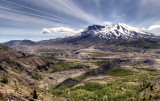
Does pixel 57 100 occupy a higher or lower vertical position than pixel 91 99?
higher

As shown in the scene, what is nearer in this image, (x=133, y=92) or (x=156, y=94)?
(x=156, y=94)

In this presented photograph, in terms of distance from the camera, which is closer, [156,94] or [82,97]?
[156,94]

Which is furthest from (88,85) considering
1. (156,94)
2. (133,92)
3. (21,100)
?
(21,100)

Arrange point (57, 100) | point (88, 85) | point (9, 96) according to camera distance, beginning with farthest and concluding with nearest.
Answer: point (88, 85) → point (57, 100) → point (9, 96)

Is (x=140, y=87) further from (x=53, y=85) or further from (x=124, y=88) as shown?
(x=53, y=85)

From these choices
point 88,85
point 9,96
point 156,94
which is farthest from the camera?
point 88,85

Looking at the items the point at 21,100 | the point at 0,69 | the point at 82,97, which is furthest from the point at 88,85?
the point at 21,100

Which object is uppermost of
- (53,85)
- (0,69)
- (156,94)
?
(0,69)

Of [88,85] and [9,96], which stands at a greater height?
[9,96]

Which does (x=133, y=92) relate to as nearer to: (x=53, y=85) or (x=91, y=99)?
(x=91, y=99)
